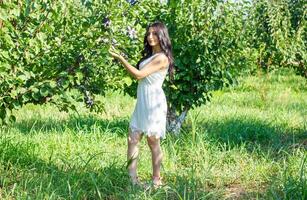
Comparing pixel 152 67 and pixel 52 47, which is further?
pixel 52 47

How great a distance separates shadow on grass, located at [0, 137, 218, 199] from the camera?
4.43 meters

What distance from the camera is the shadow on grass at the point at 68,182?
174 inches

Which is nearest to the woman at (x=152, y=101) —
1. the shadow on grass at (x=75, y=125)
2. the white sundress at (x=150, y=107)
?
the white sundress at (x=150, y=107)

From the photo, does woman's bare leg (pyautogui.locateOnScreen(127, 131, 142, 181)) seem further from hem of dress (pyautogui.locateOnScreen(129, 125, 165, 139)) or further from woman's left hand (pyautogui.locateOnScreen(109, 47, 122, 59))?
woman's left hand (pyautogui.locateOnScreen(109, 47, 122, 59))

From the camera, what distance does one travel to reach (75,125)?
8156 millimetres

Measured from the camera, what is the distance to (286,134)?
7.95 meters

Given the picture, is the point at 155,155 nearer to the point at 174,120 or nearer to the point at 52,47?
the point at 52,47

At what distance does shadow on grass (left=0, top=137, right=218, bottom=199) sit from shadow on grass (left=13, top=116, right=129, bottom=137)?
179cm

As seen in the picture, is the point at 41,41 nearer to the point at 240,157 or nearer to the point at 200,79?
the point at 240,157

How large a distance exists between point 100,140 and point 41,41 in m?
2.57

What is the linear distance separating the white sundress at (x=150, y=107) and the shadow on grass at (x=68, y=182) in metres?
0.46

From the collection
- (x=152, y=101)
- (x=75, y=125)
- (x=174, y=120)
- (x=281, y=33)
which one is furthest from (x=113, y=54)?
(x=281, y=33)

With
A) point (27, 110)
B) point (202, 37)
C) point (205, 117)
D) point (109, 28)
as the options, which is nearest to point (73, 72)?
point (109, 28)

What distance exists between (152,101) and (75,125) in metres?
3.50
